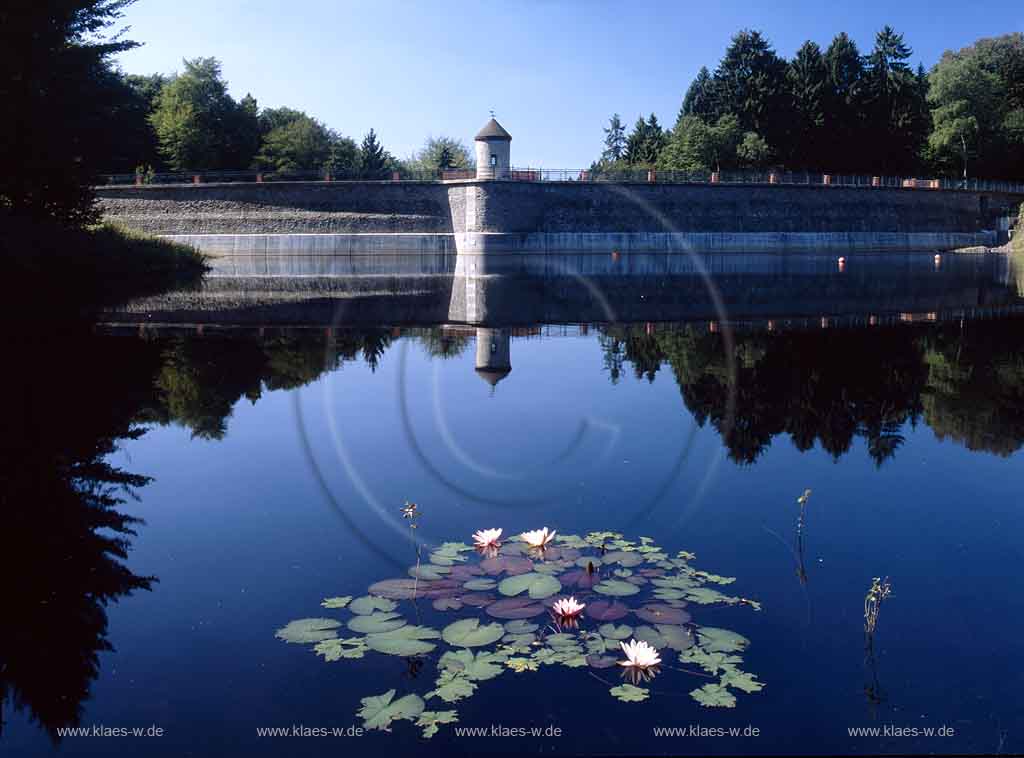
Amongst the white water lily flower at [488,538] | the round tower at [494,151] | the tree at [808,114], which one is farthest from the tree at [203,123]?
the white water lily flower at [488,538]

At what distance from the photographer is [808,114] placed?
71.4 meters

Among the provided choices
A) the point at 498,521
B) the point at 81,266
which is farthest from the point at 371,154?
the point at 498,521

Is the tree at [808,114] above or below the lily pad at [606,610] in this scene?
above

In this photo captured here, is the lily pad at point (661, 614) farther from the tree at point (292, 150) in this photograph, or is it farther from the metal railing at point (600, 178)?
the tree at point (292, 150)

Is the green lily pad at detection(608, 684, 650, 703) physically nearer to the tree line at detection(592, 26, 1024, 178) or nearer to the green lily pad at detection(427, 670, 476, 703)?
the green lily pad at detection(427, 670, 476, 703)

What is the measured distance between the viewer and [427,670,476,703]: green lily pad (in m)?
4.37

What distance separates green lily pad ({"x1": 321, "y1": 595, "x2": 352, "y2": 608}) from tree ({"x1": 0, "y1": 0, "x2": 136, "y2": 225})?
25951mm

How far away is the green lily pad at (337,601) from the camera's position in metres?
5.38

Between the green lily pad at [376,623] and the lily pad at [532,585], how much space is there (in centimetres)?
72

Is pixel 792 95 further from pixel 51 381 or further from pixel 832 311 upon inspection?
pixel 51 381

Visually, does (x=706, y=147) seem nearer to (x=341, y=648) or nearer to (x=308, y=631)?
(x=308, y=631)

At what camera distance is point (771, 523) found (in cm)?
684

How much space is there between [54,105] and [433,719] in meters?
29.4

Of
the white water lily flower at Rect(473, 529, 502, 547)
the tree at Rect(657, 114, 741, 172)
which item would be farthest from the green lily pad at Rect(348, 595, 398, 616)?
the tree at Rect(657, 114, 741, 172)
